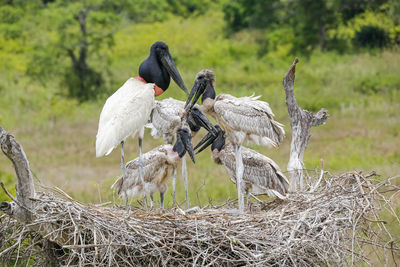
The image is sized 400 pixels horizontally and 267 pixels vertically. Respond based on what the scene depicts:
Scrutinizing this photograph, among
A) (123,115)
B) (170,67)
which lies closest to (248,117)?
(170,67)

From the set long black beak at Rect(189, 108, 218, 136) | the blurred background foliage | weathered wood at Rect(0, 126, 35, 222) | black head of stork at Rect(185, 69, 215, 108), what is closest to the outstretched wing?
Answer: black head of stork at Rect(185, 69, 215, 108)

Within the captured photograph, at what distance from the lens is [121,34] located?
100ft

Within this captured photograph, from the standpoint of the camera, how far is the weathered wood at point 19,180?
17.7 ft

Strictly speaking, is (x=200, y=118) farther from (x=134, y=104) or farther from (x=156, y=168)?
(x=134, y=104)

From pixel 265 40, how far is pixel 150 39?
5.44 m

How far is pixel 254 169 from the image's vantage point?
8.09 m

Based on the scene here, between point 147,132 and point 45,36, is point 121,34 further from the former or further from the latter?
point 147,132

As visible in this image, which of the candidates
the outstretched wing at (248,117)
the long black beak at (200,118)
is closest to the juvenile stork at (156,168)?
the long black beak at (200,118)

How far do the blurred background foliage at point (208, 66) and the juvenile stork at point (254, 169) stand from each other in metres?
6.04

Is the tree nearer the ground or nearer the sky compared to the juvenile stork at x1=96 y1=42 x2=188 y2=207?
nearer the ground

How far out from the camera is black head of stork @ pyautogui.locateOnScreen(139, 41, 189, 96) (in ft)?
24.5

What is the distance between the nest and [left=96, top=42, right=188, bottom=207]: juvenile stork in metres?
0.77

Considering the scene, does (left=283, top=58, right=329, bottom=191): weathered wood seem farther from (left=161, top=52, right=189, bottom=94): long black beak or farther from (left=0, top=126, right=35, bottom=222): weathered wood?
(left=0, top=126, right=35, bottom=222): weathered wood

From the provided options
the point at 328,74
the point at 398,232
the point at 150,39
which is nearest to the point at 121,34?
the point at 150,39
